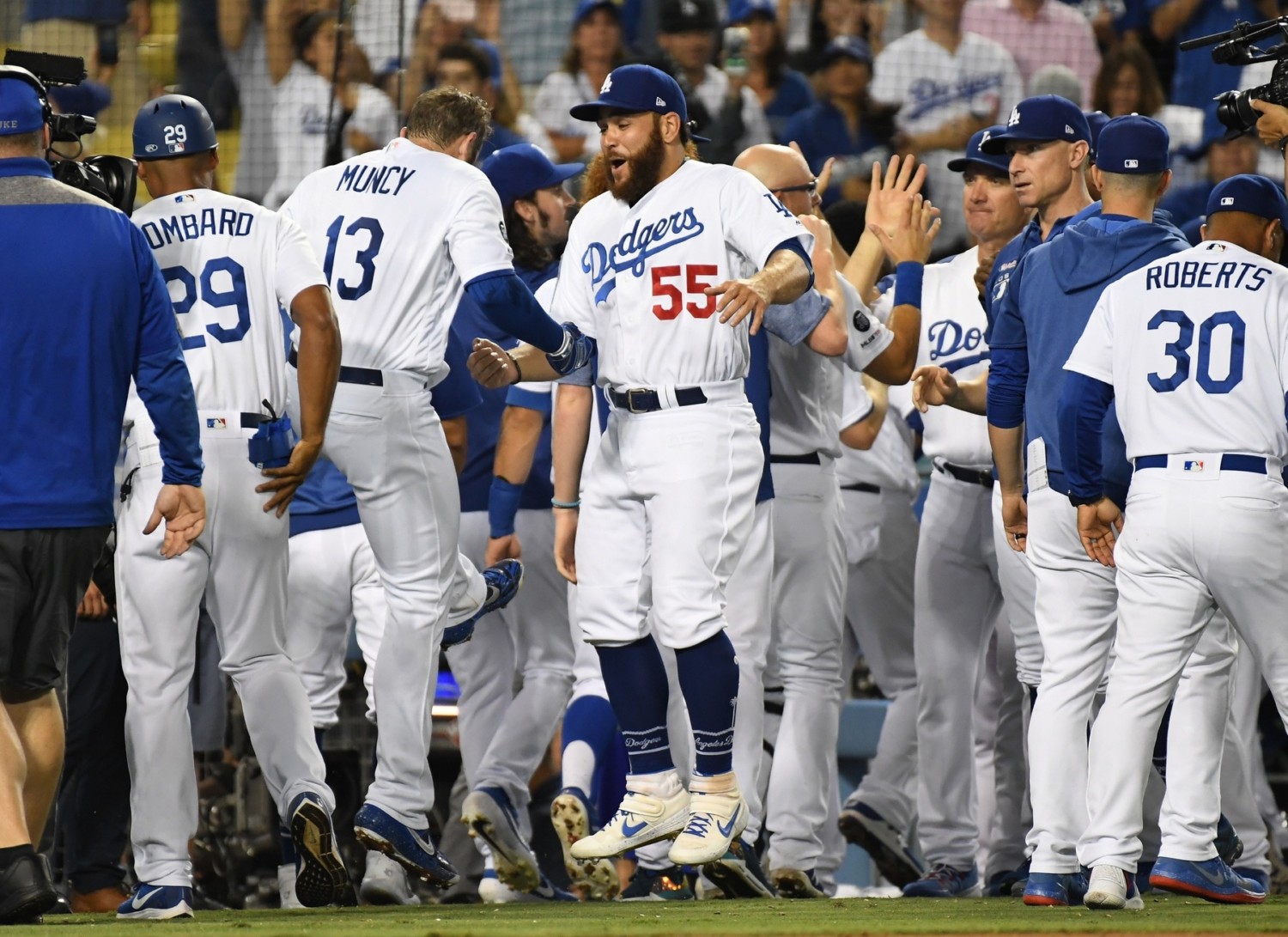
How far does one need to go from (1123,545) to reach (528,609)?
2.61 meters

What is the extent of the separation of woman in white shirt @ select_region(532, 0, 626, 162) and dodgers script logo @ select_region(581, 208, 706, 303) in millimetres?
4894

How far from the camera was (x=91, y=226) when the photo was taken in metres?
4.65

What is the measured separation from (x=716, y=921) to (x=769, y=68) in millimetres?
7034

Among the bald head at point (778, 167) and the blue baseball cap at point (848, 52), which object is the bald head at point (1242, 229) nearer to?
the bald head at point (778, 167)

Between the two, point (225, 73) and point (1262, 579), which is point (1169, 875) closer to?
point (1262, 579)

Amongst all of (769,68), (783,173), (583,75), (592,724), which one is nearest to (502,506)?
(592,724)

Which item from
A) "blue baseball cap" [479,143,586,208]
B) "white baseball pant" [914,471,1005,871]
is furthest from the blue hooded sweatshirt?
"blue baseball cap" [479,143,586,208]

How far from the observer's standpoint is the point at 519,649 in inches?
272

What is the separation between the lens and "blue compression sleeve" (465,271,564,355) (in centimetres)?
530

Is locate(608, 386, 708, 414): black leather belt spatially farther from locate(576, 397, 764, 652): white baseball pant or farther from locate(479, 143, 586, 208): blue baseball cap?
locate(479, 143, 586, 208): blue baseball cap

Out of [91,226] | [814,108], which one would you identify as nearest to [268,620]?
[91,226]

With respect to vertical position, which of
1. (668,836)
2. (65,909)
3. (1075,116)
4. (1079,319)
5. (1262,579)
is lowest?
(65,909)

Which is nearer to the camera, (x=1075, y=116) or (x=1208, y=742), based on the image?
(x=1208, y=742)

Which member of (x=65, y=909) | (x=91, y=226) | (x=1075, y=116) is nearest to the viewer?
(x=91, y=226)
